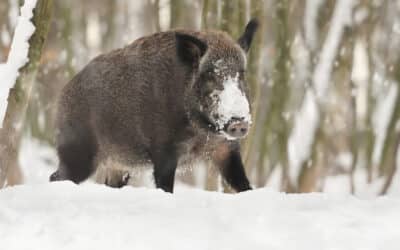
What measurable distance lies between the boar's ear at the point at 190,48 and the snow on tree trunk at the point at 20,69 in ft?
3.44

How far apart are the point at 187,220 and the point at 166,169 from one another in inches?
83.4

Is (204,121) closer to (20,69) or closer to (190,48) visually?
(190,48)

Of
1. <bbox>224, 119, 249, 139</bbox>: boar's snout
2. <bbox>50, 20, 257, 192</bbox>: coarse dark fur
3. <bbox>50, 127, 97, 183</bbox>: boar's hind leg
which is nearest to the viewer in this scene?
Answer: <bbox>224, 119, 249, 139</bbox>: boar's snout

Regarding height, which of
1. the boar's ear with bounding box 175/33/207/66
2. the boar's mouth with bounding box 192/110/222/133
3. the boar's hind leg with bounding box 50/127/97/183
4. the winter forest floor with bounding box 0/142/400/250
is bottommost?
the boar's hind leg with bounding box 50/127/97/183

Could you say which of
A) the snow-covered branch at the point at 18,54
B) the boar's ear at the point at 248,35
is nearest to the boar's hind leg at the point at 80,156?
the snow-covered branch at the point at 18,54

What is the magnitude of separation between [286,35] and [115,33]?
706 centimetres

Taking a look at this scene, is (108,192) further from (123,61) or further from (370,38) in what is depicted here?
(370,38)

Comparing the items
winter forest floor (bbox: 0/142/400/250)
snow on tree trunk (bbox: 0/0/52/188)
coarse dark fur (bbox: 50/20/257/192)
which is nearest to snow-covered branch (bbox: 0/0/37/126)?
snow on tree trunk (bbox: 0/0/52/188)

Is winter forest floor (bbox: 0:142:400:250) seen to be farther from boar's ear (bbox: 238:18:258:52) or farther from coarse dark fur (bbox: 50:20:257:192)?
boar's ear (bbox: 238:18:258:52)

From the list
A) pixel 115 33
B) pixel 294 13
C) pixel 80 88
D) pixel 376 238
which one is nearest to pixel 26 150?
pixel 115 33

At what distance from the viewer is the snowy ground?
14.7ft

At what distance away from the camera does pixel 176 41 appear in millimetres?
7039

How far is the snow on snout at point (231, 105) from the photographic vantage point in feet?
20.8

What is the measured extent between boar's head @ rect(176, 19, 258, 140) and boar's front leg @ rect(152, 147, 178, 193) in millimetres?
372
